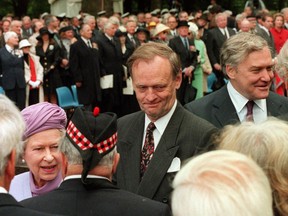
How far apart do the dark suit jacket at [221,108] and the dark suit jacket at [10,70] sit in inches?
451

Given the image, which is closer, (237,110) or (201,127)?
(201,127)

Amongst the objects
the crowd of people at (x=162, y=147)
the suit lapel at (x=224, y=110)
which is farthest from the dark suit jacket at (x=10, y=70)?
the suit lapel at (x=224, y=110)

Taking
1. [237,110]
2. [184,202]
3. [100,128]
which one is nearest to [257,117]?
[237,110]

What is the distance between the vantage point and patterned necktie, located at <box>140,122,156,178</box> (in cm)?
525

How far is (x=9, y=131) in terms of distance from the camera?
3.56m

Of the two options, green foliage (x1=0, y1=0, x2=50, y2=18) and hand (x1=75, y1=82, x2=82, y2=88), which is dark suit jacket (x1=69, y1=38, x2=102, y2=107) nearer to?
hand (x1=75, y1=82, x2=82, y2=88)

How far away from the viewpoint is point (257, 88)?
5891 millimetres

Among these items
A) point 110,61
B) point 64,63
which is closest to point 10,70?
point 64,63

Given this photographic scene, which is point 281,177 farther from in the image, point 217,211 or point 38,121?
point 38,121

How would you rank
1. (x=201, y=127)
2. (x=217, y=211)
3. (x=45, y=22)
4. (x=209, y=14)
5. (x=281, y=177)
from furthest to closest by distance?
1. (x=209, y=14)
2. (x=45, y=22)
3. (x=201, y=127)
4. (x=281, y=177)
5. (x=217, y=211)

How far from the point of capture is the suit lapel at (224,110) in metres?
5.98

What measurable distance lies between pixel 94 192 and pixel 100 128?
1.08 ft

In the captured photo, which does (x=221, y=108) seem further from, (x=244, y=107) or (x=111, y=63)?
(x=111, y=63)

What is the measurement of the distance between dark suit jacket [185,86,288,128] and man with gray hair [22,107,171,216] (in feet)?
6.36
